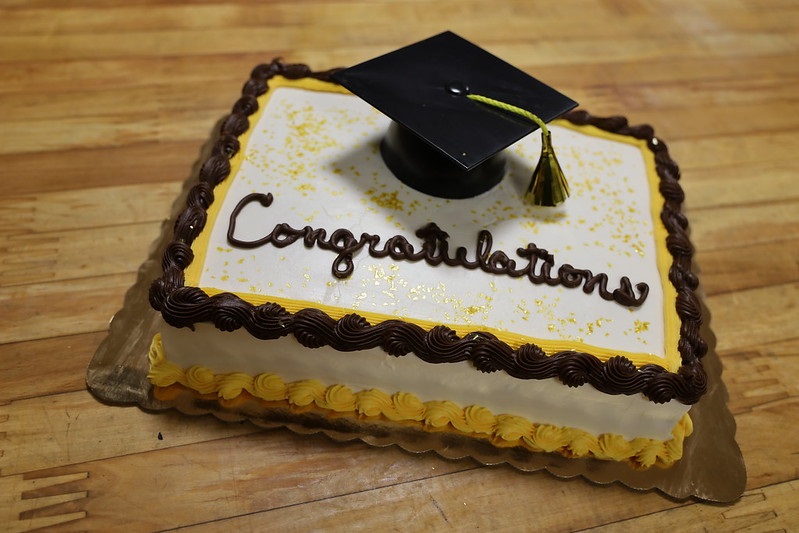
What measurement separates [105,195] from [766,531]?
3.08 metres

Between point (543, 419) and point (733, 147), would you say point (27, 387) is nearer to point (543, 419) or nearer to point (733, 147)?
point (543, 419)

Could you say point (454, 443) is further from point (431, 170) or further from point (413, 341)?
point (431, 170)

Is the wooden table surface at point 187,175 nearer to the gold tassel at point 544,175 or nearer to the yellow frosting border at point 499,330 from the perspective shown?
the yellow frosting border at point 499,330

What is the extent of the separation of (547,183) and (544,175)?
0.11 feet

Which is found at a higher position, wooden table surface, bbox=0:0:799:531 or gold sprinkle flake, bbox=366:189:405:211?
gold sprinkle flake, bbox=366:189:405:211

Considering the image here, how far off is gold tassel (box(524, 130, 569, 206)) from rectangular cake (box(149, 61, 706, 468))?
54mm

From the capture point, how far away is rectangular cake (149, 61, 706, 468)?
84.1 inches

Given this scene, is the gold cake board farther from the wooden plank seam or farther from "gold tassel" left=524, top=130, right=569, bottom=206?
"gold tassel" left=524, top=130, right=569, bottom=206

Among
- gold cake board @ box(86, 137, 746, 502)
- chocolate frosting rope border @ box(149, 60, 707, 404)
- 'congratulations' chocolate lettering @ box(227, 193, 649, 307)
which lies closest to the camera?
chocolate frosting rope border @ box(149, 60, 707, 404)

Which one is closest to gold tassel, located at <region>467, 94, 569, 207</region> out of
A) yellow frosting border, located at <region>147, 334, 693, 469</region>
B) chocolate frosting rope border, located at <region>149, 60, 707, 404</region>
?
chocolate frosting rope border, located at <region>149, 60, 707, 404</region>

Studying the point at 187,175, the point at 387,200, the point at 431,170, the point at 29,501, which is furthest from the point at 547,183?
the point at 29,501

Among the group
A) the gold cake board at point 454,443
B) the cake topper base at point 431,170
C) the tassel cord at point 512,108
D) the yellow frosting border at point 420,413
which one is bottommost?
the gold cake board at point 454,443

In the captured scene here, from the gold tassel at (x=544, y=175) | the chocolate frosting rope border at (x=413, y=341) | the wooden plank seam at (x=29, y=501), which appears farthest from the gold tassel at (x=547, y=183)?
the wooden plank seam at (x=29, y=501)

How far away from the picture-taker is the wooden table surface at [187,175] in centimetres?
229
